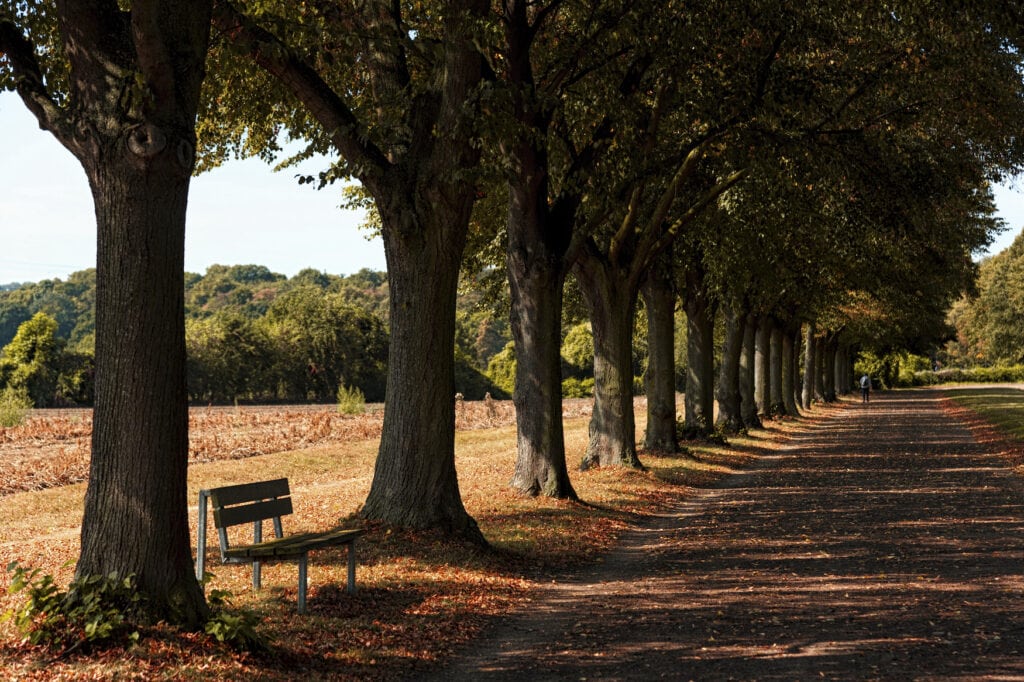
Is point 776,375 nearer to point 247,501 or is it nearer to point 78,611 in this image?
point 247,501

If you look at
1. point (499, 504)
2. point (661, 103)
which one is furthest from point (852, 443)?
point (499, 504)

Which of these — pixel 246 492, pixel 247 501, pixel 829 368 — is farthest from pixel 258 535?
pixel 829 368

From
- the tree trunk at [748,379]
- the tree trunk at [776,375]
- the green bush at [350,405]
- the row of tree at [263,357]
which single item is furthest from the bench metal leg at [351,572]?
the row of tree at [263,357]

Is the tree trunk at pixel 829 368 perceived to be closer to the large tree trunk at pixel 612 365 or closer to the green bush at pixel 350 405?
the green bush at pixel 350 405

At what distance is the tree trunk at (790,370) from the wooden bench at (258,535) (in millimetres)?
40668

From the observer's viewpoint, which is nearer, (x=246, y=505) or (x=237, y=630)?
(x=237, y=630)

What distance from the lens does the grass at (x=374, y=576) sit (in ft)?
21.4

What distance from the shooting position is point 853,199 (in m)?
18.2

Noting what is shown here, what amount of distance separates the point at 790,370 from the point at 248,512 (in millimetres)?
46709

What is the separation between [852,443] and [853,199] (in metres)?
15.7

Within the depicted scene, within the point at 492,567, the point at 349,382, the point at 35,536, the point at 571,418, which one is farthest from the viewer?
the point at 349,382

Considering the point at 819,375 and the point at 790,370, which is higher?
the point at 790,370

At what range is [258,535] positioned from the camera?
952cm

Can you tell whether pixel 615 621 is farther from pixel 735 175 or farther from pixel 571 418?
pixel 571 418
